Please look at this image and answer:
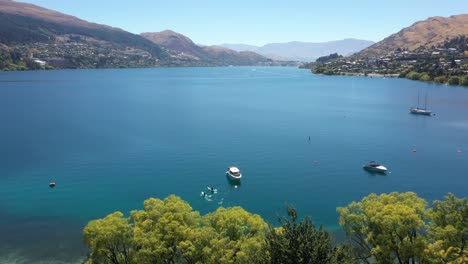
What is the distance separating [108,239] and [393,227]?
27264 millimetres

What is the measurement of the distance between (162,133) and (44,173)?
156 feet

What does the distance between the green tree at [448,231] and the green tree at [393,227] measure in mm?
1248

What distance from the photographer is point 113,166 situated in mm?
94625

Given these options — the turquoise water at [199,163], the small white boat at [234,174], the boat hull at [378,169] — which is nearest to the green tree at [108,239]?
the turquoise water at [199,163]

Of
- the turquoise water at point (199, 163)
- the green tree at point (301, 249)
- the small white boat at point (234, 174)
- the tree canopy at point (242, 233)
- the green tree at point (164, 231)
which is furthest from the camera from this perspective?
the small white boat at point (234, 174)

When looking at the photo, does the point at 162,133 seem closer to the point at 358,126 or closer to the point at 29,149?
the point at 29,149

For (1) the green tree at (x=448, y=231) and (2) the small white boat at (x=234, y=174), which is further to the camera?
(2) the small white boat at (x=234, y=174)

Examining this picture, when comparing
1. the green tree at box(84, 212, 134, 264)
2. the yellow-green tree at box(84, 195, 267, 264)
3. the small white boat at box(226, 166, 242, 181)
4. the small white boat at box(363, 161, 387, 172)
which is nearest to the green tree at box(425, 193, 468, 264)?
the yellow-green tree at box(84, 195, 267, 264)

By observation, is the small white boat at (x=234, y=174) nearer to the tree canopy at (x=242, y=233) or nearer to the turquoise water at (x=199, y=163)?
the turquoise water at (x=199, y=163)

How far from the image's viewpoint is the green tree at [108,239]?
126 ft

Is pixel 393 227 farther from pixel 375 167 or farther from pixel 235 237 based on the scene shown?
pixel 375 167

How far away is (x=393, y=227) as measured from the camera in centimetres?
3678

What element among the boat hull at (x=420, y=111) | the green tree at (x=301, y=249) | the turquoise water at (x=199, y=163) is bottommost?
the turquoise water at (x=199, y=163)

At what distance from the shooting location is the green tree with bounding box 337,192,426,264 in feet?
119
